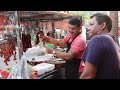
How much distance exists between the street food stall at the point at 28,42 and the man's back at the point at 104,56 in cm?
42

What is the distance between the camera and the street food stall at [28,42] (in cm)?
206

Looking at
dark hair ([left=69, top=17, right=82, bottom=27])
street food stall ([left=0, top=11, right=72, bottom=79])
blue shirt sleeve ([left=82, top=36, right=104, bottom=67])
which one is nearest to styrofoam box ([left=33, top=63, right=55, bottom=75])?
street food stall ([left=0, top=11, right=72, bottom=79])

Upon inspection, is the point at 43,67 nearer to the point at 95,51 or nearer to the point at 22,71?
the point at 22,71

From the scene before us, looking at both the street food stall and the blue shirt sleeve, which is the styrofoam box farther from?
the blue shirt sleeve

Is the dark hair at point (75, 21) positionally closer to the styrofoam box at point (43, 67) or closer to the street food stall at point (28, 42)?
the street food stall at point (28, 42)

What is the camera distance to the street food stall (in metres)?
2.06

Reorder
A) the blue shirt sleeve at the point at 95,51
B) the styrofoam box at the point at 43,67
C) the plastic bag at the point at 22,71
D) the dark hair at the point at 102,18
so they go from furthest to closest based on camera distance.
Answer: the styrofoam box at the point at 43,67
the plastic bag at the point at 22,71
the dark hair at the point at 102,18
the blue shirt sleeve at the point at 95,51

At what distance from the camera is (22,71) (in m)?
2.00

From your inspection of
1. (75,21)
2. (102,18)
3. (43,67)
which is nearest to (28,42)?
(43,67)

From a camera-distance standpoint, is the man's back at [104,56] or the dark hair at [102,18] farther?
the dark hair at [102,18]

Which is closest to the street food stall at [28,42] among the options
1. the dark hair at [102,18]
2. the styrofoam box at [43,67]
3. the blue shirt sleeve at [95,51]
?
A: the styrofoam box at [43,67]

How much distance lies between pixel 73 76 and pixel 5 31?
0.75m
